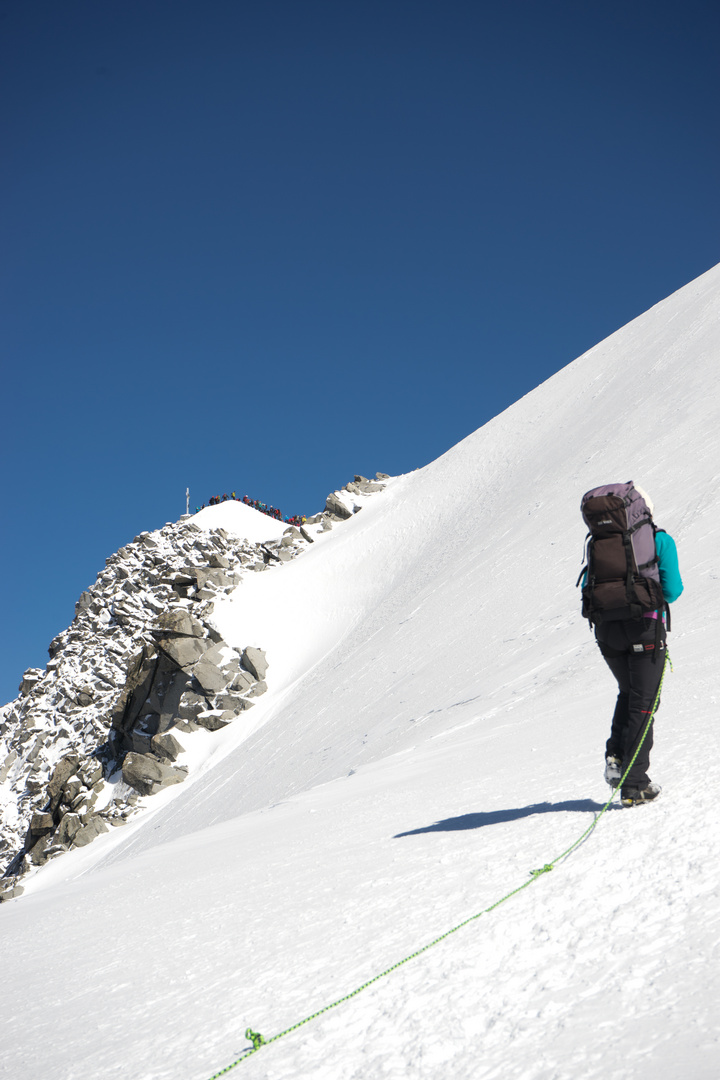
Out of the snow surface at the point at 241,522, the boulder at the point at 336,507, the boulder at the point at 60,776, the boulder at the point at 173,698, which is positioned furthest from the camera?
the snow surface at the point at 241,522

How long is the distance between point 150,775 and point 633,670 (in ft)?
87.1

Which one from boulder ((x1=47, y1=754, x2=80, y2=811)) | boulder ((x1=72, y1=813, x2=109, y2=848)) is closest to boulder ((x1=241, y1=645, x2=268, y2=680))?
boulder ((x1=72, y1=813, x2=109, y2=848))

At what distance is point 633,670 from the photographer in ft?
14.4

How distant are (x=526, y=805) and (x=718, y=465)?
566 inches

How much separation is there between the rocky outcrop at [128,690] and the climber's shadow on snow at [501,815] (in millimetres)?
24200

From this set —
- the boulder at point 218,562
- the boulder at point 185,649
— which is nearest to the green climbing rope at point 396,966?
the boulder at point 185,649

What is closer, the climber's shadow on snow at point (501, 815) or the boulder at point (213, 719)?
the climber's shadow on snow at point (501, 815)

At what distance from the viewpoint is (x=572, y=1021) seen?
7.34 feet

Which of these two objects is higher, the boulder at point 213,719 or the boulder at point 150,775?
the boulder at point 213,719

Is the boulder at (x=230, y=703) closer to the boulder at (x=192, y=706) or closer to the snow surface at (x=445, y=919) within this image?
the boulder at (x=192, y=706)

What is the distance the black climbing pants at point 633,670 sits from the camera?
14.0 feet

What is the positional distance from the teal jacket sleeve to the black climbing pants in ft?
0.63

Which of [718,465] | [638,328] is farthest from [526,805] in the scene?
[638,328]

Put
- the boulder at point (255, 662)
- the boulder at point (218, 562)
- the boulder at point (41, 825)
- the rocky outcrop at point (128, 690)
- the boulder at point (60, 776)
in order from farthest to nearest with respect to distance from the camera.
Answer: the boulder at point (218, 562)
the boulder at point (60, 776)
the boulder at point (41, 825)
the boulder at point (255, 662)
the rocky outcrop at point (128, 690)
